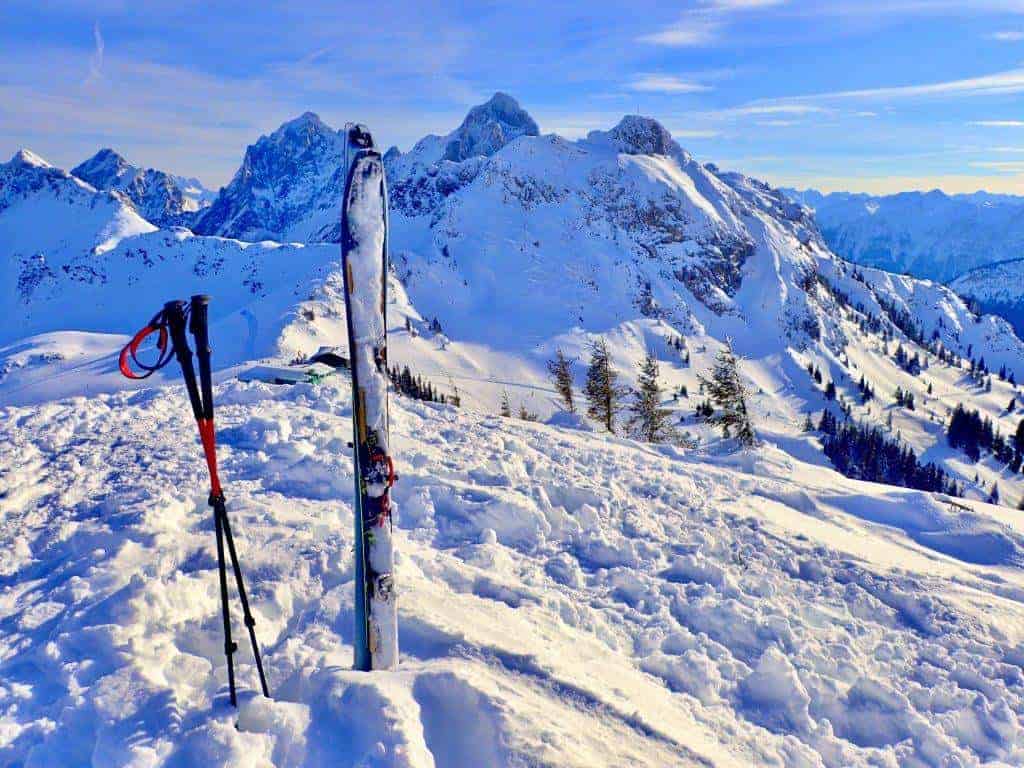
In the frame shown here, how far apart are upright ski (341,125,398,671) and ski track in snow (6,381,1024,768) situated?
0.45 metres

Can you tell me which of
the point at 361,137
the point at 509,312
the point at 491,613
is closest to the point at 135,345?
the point at 361,137

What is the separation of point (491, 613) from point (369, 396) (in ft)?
11.5

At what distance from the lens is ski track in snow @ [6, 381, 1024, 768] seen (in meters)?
5.42

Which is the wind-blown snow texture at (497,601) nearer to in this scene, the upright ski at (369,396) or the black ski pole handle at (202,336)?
the upright ski at (369,396)

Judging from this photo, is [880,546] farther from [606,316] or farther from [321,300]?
[606,316]

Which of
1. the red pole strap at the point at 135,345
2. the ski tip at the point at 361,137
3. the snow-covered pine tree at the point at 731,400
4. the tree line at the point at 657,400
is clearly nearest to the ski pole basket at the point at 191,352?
the red pole strap at the point at 135,345

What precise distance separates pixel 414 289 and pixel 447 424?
140 meters

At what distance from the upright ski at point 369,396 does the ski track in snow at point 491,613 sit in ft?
1.49

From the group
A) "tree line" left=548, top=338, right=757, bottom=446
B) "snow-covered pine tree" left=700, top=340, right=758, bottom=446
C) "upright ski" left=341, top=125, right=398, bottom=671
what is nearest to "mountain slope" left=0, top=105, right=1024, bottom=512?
"tree line" left=548, top=338, right=757, bottom=446

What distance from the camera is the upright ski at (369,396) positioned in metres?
6.00

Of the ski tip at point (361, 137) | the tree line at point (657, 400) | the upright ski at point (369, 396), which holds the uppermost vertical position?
the ski tip at point (361, 137)

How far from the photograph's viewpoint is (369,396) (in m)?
6.18

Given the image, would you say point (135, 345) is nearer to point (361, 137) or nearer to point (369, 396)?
point (369, 396)

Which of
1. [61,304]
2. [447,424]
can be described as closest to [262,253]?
[61,304]
